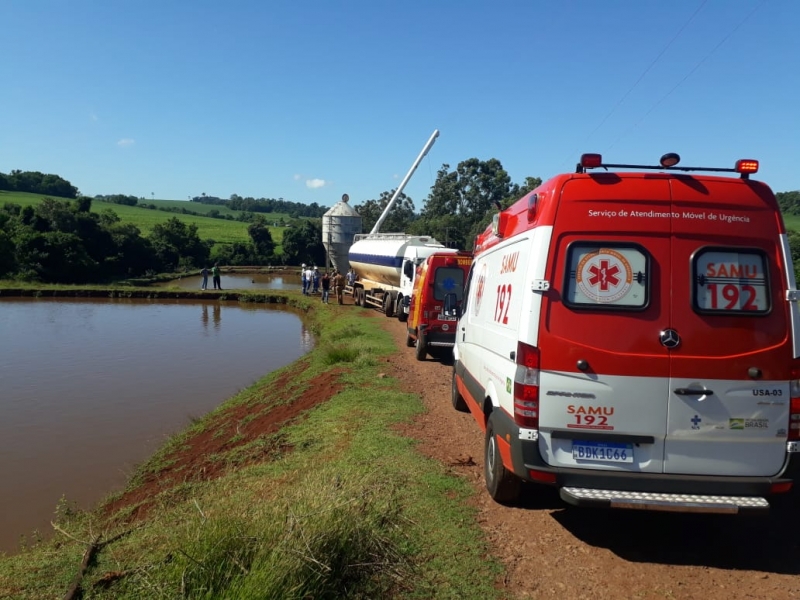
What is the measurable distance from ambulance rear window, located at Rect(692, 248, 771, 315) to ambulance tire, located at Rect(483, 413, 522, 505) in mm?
2028

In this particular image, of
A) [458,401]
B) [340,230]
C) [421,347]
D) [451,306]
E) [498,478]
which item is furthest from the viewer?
[340,230]

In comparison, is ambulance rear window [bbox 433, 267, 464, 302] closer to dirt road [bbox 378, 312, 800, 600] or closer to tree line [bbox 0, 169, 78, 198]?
dirt road [bbox 378, 312, 800, 600]

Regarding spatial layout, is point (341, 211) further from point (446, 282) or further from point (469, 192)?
point (469, 192)

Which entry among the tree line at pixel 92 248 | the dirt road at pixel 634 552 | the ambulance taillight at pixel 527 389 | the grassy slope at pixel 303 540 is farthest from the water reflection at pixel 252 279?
the ambulance taillight at pixel 527 389

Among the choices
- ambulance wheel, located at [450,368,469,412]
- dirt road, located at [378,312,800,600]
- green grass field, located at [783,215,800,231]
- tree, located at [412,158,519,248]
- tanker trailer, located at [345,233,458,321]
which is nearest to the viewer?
dirt road, located at [378,312,800,600]

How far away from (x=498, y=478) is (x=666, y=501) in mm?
1491

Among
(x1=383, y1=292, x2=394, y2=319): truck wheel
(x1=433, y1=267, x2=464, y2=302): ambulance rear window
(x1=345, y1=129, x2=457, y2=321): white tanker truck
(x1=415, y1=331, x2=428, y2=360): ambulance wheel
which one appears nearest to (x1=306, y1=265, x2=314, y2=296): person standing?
(x1=345, y1=129, x2=457, y2=321): white tanker truck

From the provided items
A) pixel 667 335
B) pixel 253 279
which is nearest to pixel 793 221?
pixel 253 279

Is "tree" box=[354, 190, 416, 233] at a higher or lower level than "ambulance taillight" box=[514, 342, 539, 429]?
higher

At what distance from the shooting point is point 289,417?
9.95m

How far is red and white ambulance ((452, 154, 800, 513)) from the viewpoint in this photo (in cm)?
435

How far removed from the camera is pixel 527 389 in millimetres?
4547

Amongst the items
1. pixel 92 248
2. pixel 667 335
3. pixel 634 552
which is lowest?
pixel 634 552

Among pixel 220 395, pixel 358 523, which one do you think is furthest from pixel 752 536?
pixel 220 395
